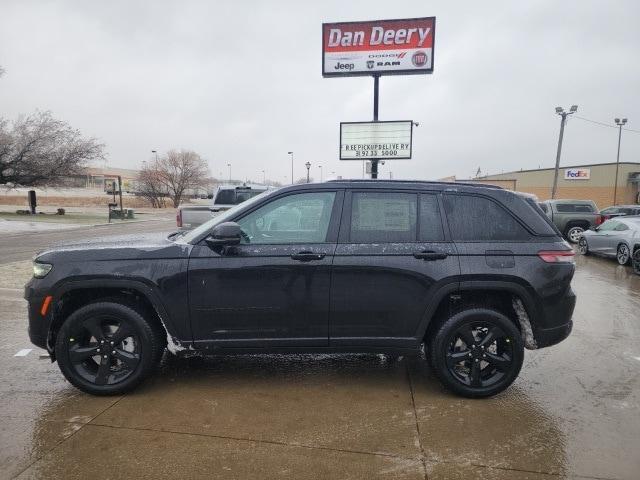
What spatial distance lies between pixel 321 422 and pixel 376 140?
12421mm

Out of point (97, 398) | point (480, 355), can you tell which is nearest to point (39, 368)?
point (97, 398)

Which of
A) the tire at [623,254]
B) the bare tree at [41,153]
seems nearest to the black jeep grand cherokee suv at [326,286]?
the tire at [623,254]

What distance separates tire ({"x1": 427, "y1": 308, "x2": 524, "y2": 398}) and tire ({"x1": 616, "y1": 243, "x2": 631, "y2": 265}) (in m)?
9.77

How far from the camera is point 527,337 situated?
3.83 metres

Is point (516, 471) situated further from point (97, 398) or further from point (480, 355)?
point (97, 398)

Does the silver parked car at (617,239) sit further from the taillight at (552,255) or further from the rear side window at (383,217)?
the rear side window at (383,217)

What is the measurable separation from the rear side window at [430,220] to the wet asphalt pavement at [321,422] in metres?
1.36

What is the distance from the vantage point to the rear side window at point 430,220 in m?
3.72

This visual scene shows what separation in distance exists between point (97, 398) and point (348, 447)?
216 cm

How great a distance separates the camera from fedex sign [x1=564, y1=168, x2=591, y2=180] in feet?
150

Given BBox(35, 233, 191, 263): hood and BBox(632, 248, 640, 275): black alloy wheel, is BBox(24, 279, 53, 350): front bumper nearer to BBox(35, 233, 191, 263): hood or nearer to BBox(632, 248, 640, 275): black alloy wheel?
BBox(35, 233, 191, 263): hood

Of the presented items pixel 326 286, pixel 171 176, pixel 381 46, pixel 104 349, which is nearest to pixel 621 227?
pixel 381 46

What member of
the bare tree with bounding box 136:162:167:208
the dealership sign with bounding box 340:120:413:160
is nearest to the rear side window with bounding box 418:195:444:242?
the dealership sign with bounding box 340:120:413:160

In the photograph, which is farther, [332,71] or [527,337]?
[332,71]
